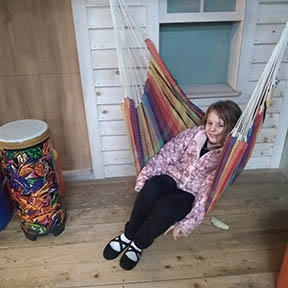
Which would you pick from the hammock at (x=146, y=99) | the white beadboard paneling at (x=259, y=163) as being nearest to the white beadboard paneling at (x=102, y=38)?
the hammock at (x=146, y=99)

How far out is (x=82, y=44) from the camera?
1618 mm

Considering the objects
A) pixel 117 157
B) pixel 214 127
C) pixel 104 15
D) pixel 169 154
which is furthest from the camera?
pixel 117 157

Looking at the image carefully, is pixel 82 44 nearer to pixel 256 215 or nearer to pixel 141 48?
pixel 141 48

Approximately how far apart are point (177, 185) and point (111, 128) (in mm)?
679

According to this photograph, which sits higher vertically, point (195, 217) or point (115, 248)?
point (195, 217)

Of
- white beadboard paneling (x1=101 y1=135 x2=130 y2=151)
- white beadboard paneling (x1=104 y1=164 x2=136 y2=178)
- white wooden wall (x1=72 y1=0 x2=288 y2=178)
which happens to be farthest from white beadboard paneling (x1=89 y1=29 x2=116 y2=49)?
white beadboard paneling (x1=104 y1=164 x2=136 y2=178)

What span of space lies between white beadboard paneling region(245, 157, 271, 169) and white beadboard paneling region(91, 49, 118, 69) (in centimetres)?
115

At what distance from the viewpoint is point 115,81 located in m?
1.74

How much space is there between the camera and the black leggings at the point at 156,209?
1.22 meters

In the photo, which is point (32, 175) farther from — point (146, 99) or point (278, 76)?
point (278, 76)

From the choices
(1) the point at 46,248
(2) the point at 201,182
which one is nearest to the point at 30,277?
(1) the point at 46,248

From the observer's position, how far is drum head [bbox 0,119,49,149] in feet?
4.25

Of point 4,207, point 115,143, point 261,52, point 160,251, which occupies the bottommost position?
point 160,251

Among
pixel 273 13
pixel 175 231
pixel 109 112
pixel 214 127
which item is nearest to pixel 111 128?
pixel 109 112
